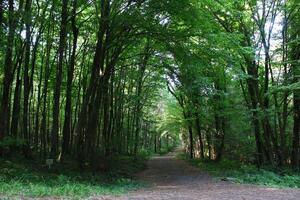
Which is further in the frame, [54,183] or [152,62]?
[152,62]

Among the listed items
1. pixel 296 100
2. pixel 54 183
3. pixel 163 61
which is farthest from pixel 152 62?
pixel 54 183

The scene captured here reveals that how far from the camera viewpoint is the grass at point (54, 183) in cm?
925

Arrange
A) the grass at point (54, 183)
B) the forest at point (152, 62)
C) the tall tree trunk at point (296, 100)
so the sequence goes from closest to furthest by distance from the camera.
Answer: the grass at point (54, 183), the forest at point (152, 62), the tall tree trunk at point (296, 100)

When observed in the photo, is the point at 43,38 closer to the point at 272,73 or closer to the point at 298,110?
the point at 272,73

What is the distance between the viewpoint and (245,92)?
24.8m

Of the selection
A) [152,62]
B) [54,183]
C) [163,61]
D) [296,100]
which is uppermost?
[152,62]

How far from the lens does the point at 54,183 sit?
12023mm

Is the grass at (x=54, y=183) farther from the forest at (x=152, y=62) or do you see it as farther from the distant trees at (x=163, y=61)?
the distant trees at (x=163, y=61)

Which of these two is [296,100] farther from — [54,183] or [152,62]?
[54,183]

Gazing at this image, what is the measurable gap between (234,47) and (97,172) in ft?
26.7

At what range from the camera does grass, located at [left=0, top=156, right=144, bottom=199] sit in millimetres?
9250

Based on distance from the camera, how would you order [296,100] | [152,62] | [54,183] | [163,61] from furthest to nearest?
[152,62]
[296,100]
[163,61]
[54,183]

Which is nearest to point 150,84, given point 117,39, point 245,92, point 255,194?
point 245,92

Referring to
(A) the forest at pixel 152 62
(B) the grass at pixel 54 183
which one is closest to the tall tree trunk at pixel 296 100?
(A) the forest at pixel 152 62
